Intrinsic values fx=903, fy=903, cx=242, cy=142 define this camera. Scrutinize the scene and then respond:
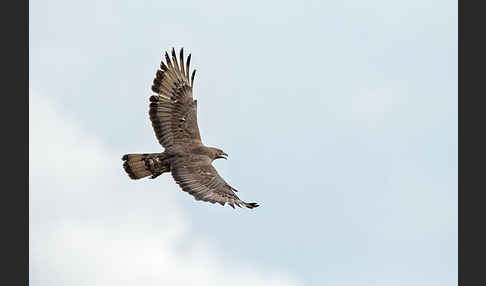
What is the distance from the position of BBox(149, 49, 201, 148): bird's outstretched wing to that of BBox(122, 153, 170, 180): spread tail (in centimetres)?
53

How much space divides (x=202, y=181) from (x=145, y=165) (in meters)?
1.68

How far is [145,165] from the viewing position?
2289 cm

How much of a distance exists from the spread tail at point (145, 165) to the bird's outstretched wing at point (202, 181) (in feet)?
0.99

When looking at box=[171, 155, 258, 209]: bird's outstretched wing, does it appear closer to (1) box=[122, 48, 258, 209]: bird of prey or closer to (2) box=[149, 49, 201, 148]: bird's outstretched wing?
(1) box=[122, 48, 258, 209]: bird of prey

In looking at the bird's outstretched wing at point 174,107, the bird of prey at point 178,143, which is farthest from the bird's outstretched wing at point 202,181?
the bird's outstretched wing at point 174,107

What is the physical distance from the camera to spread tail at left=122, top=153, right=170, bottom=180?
75.0ft

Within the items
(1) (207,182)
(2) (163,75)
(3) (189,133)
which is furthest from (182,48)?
(1) (207,182)

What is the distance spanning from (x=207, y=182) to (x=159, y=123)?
233cm

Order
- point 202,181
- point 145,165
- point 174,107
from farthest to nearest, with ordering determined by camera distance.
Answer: point 174,107, point 145,165, point 202,181

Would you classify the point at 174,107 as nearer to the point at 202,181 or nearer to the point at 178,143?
the point at 178,143

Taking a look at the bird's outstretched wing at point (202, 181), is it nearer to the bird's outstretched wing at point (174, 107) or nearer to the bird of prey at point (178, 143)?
the bird of prey at point (178, 143)

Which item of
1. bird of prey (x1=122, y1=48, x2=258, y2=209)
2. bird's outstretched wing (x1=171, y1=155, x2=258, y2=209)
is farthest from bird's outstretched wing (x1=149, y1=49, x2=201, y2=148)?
bird's outstretched wing (x1=171, y1=155, x2=258, y2=209)

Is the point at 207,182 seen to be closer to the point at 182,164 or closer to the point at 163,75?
the point at 182,164

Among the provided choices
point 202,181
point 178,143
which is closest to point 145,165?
point 178,143
